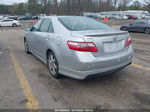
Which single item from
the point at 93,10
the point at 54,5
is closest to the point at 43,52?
the point at 54,5

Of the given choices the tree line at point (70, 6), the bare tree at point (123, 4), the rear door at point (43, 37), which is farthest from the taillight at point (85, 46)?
the bare tree at point (123, 4)

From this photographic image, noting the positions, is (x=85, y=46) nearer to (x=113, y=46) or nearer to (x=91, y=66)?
(x=91, y=66)

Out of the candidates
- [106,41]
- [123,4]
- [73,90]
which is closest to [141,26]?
[106,41]

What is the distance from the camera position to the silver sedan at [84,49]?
3027 millimetres

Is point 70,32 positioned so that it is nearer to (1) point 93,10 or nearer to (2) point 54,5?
(2) point 54,5

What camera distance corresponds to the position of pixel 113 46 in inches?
131

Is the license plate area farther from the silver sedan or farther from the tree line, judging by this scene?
the tree line

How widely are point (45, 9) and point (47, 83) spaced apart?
6134cm

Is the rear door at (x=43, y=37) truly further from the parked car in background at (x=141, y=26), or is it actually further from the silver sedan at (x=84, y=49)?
the parked car in background at (x=141, y=26)

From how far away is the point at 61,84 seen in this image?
12.3 ft

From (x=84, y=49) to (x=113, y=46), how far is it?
2.39ft

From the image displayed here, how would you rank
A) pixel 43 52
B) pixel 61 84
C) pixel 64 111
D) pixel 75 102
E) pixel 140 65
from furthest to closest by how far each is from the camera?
pixel 140 65 → pixel 43 52 → pixel 61 84 → pixel 75 102 → pixel 64 111

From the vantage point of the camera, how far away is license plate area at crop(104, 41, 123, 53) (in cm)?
321

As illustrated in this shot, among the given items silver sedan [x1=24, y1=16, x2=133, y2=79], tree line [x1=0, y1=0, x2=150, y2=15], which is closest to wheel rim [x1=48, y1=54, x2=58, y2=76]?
silver sedan [x1=24, y1=16, x2=133, y2=79]
